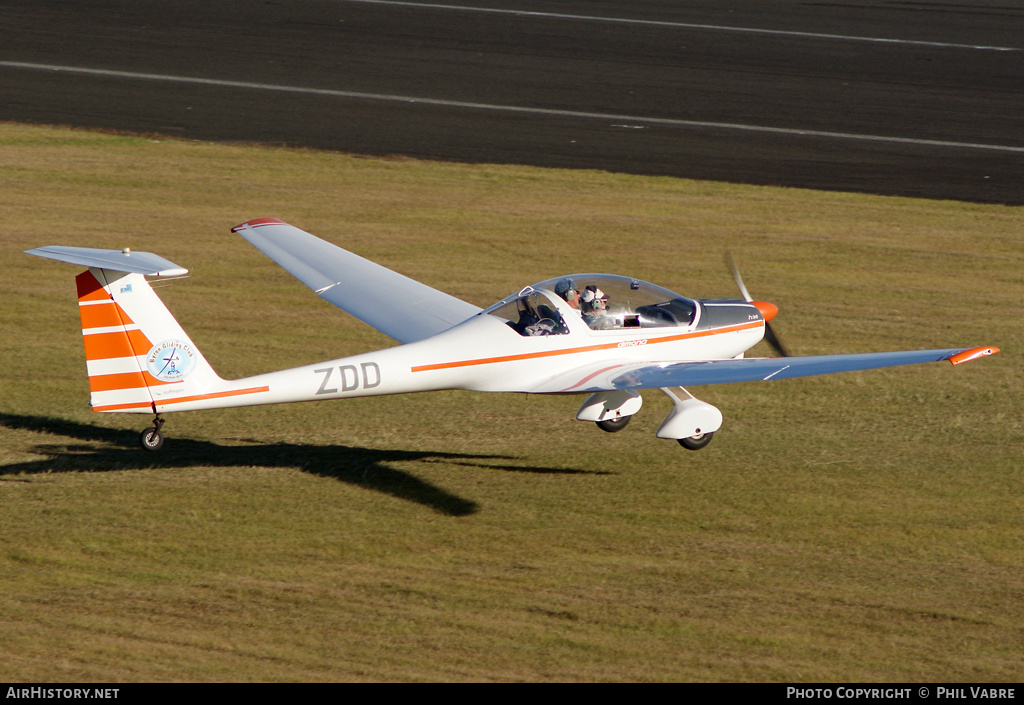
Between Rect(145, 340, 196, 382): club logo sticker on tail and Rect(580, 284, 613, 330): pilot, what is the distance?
16.3 feet

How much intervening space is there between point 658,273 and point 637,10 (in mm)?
24932

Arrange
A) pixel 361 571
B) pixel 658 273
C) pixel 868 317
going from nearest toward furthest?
pixel 361 571, pixel 868 317, pixel 658 273

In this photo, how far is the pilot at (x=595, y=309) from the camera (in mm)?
13703

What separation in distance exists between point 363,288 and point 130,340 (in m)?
4.99

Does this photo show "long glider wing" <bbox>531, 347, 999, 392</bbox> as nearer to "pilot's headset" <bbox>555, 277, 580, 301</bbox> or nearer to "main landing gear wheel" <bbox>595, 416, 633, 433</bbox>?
"pilot's headset" <bbox>555, 277, 580, 301</bbox>

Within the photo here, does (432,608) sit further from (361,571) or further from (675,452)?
(675,452)

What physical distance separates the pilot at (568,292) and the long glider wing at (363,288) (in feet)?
6.05

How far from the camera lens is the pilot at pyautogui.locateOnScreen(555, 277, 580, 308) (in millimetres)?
13672

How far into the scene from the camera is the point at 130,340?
11.7 meters

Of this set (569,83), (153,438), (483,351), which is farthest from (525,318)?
(569,83)

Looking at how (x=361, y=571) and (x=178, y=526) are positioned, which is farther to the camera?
(x=178, y=526)

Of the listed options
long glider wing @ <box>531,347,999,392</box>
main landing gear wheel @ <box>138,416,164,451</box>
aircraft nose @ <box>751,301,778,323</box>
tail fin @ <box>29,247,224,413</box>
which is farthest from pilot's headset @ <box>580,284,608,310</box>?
main landing gear wheel @ <box>138,416,164,451</box>

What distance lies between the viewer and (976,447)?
15047 mm

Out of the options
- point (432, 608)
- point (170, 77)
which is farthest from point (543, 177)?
point (432, 608)
